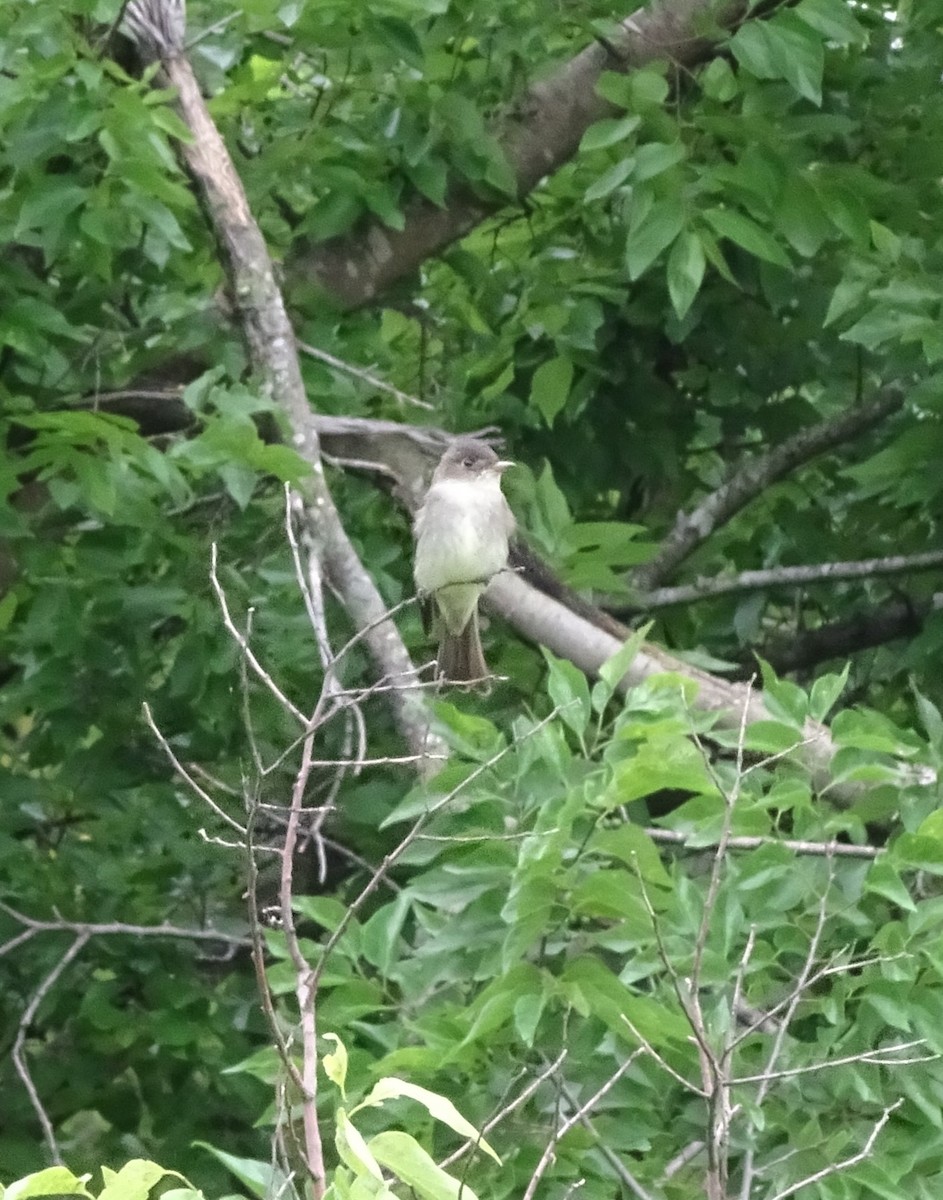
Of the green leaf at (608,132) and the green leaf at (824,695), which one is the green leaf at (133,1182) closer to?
the green leaf at (824,695)

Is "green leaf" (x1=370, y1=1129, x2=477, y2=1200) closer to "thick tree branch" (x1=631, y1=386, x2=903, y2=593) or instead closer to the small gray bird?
the small gray bird

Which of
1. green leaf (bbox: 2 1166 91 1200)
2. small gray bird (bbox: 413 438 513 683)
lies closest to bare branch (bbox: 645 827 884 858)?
small gray bird (bbox: 413 438 513 683)

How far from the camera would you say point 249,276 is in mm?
3684

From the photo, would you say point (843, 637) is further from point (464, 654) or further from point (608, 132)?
point (608, 132)

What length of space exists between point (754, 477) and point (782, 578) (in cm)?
44

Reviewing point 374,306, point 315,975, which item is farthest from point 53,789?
point 315,975

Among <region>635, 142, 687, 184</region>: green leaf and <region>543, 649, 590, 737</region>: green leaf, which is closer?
<region>543, 649, 590, 737</region>: green leaf

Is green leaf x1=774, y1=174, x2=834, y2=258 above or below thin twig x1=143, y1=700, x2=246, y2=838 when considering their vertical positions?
below

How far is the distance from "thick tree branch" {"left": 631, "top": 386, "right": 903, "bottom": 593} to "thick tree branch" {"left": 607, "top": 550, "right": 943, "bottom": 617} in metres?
0.19

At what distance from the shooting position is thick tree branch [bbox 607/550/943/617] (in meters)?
4.52

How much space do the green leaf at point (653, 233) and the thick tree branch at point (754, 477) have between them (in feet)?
4.03

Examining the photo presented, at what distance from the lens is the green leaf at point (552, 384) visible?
4383mm

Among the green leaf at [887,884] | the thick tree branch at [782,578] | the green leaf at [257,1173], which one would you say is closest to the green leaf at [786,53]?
the thick tree branch at [782,578]

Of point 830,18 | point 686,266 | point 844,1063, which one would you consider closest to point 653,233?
point 686,266
